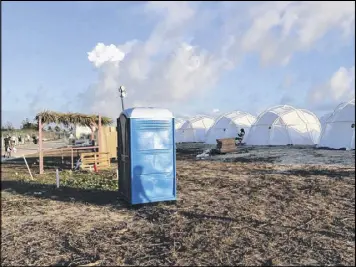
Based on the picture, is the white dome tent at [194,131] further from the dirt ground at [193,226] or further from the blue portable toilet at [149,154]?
the blue portable toilet at [149,154]

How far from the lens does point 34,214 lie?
8.12 m

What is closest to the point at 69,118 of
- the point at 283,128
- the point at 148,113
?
the point at 148,113

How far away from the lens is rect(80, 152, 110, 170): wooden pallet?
16.5 metres

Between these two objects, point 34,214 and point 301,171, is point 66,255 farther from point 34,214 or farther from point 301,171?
point 301,171

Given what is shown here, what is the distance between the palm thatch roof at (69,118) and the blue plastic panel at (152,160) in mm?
9825

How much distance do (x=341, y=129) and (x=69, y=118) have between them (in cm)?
1766

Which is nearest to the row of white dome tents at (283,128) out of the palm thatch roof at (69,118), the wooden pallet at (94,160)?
the palm thatch roof at (69,118)

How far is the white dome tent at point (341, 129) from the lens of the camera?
983 inches

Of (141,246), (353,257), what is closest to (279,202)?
(353,257)

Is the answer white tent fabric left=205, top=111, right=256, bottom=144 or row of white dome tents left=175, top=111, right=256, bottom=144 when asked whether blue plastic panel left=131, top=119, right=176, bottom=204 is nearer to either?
row of white dome tents left=175, top=111, right=256, bottom=144

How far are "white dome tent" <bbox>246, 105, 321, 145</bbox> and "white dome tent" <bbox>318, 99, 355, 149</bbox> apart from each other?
4465 mm

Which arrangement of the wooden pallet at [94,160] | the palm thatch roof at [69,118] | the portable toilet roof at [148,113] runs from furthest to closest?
the palm thatch roof at [69,118] → the wooden pallet at [94,160] → the portable toilet roof at [148,113]

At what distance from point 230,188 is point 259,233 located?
4374 millimetres

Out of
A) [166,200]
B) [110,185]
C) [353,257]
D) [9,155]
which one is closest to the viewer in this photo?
[353,257]
